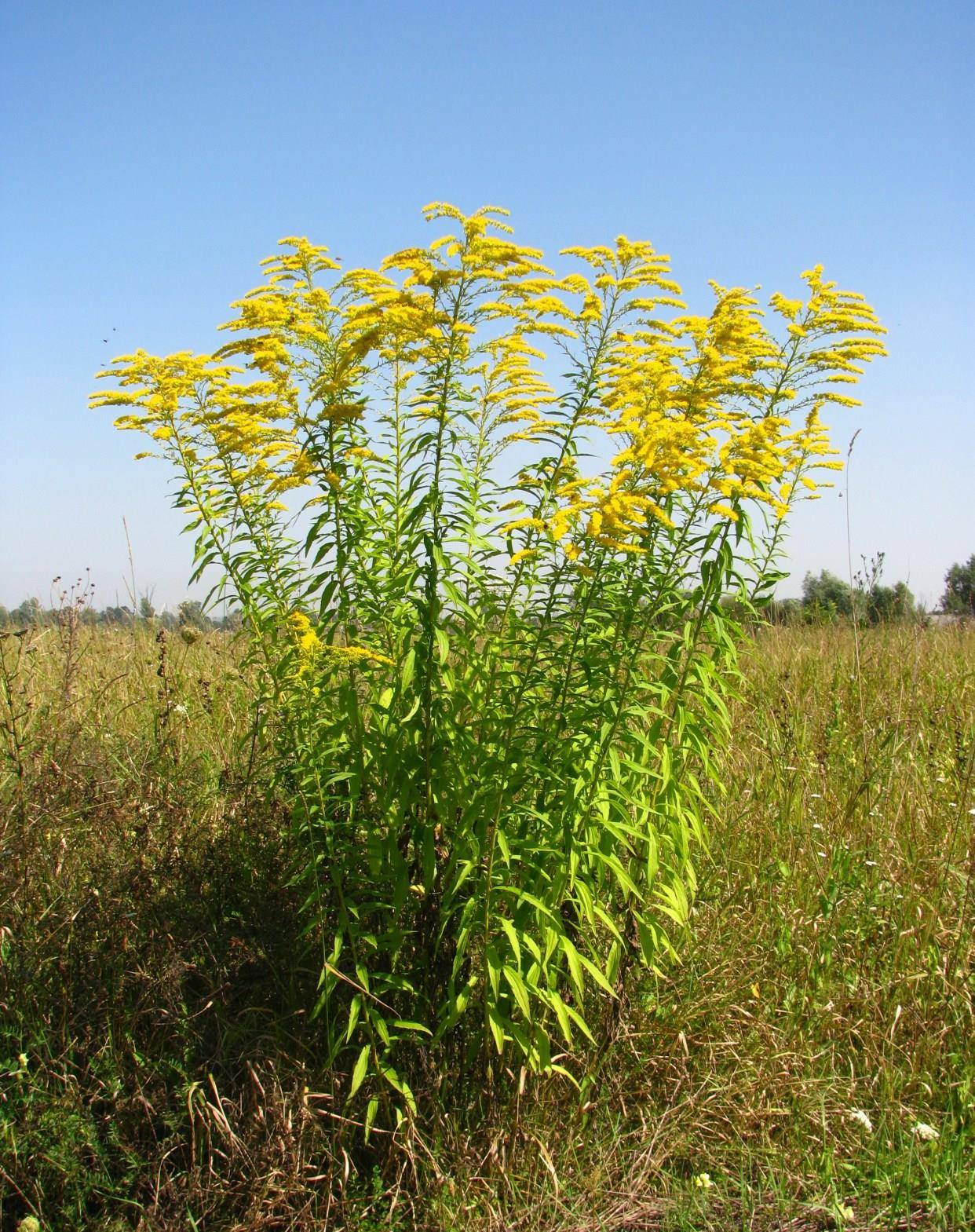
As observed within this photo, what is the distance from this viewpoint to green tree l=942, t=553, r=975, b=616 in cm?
1113

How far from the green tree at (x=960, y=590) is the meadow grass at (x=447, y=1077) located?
263 inches

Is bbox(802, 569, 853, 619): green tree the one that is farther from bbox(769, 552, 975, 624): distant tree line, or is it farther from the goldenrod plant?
the goldenrod plant

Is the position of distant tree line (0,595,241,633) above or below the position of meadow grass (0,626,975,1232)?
above

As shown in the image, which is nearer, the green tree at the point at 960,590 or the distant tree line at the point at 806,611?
the distant tree line at the point at 806,611

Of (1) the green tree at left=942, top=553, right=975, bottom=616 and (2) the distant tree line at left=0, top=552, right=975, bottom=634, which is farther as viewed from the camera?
(1) the green tree at left=942, top=553, right=975, bottom=616

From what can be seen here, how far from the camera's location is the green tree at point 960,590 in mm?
11127

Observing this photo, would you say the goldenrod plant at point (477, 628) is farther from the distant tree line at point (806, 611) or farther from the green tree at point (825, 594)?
the green tree at point (825, 594)

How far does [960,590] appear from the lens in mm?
13336

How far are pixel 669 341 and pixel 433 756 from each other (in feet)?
5.36

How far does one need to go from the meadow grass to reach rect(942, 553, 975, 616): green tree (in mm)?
6680

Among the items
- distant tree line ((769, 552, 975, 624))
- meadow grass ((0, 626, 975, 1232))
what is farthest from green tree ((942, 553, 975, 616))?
meadow grass ((0, 626, 975, 1232))

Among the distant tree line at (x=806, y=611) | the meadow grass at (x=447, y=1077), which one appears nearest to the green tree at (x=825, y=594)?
the distant tree line at (x=806, y=611)

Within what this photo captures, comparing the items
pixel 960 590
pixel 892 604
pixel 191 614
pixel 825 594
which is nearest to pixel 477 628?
pixel 191 614

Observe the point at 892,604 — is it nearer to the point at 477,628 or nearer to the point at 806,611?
the point at 806,611
